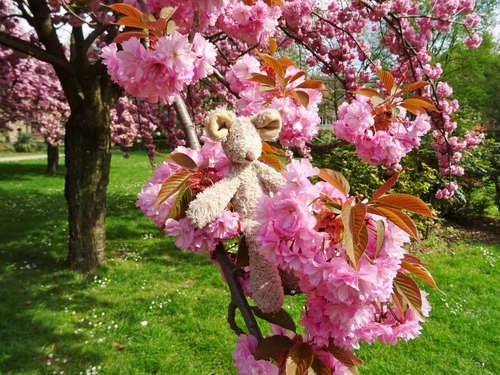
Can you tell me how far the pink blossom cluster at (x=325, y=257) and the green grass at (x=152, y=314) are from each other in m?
2.08

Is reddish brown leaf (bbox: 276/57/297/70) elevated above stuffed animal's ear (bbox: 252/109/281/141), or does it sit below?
above

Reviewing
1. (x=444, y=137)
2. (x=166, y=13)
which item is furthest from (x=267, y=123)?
(x=444, y=137)

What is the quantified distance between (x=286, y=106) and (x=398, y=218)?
0.57 metres

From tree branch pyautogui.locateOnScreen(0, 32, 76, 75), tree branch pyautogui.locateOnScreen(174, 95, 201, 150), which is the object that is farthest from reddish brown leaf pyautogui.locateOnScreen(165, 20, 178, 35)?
tree branch pyautogui.locateOnScreen(0, 32, 76, 75)

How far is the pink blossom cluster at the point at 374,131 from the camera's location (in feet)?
3.74

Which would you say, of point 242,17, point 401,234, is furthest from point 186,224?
point 242,17

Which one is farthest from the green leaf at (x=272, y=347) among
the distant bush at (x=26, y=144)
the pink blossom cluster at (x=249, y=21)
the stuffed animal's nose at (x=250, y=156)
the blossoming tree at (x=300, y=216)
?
the distant bush at (x=26, y=144)

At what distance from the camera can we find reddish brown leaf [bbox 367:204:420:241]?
0.72 metres

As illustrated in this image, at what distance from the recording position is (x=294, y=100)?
1213 mm

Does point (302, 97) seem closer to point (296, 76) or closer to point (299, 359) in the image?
point (296, 76)

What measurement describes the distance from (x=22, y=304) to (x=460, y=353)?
12.8 feet

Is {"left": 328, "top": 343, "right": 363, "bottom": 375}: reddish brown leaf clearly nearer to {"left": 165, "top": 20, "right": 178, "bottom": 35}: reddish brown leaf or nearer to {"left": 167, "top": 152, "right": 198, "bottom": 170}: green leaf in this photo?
{"left": 167, "top": 152, "right": 198, "bottom": 170}: green leaf

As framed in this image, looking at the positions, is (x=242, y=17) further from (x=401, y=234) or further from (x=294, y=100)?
(x=401, y=234)

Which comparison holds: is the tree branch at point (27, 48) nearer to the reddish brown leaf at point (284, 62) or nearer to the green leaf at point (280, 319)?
the reddish brown leaf at point (284, 62)
